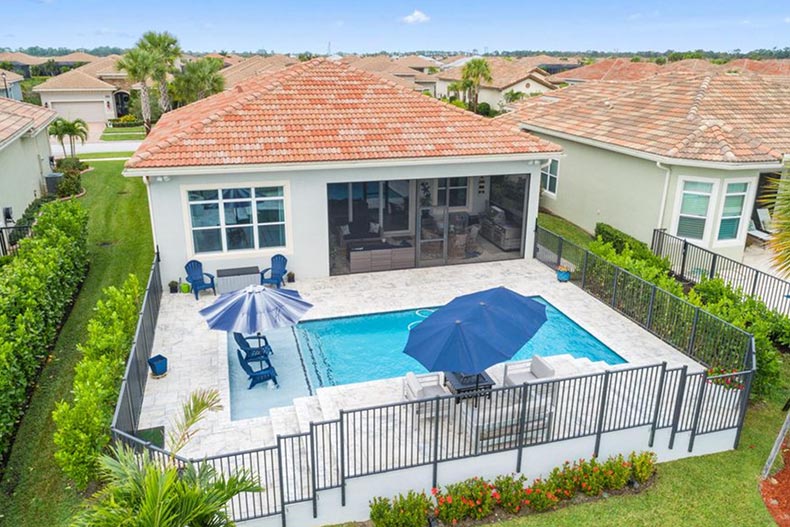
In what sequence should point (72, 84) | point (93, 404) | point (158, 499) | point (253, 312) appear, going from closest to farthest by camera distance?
point (158, 499)
point (93, 404)
point (253, 312)
point (72, 84)

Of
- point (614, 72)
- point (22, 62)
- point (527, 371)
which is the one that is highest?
point (22, 62)

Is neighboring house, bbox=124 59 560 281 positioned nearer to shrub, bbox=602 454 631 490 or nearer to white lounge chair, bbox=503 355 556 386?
white lounge chair, bbox=503 355 556 386

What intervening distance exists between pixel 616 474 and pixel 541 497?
4.57 ft

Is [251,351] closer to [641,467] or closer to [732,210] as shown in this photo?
[641,467]

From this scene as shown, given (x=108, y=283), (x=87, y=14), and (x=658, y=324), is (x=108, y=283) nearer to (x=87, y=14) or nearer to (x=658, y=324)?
(x=658, y=324)

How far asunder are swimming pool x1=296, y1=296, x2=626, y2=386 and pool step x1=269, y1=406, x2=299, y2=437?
141 cm

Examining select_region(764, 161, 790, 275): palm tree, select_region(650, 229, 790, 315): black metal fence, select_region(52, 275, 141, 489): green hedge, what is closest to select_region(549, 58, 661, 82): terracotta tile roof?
select_region(650, 229, 790, 315): black metal fence

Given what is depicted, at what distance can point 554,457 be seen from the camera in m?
10.2

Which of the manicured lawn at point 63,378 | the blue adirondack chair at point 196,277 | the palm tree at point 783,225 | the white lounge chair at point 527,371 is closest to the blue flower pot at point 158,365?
the manicured lawn at point 63,378

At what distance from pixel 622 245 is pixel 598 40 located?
171 m

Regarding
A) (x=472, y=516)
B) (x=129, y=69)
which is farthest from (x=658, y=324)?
(x=129, y=69)

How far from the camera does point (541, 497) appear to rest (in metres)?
9.23

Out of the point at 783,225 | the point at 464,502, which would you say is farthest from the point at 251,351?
the point at 783,225

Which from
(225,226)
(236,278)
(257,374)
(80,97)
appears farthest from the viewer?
(80,97)
